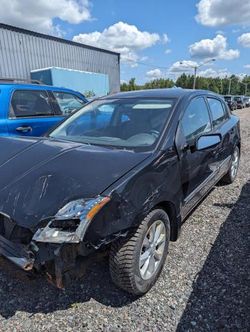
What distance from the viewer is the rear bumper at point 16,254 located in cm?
199

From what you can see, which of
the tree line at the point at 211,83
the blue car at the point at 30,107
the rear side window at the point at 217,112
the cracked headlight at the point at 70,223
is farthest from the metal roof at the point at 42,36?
the tree line at the point at 211,83

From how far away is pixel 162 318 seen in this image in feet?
7.67

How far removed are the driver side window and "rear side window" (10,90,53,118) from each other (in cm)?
297

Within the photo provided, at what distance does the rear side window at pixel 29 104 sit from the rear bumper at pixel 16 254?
10.5 feet

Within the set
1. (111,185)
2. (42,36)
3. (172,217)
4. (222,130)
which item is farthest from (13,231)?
(42,36)

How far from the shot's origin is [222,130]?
14.5 feet

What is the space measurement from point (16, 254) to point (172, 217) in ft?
4.73

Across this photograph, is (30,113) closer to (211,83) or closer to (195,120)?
(195,120)

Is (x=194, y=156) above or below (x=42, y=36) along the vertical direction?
below

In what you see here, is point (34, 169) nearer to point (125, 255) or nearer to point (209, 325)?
point (125, 255)

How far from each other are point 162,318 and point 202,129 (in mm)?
2228

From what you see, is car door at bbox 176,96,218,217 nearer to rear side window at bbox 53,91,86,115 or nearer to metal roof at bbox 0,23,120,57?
rear side window at bbox 53,91,86,115

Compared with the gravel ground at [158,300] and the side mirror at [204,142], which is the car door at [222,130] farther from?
the gravel ground at [158,300]

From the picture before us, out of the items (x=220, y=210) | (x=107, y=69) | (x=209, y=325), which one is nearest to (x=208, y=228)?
(x=220, y=210)
